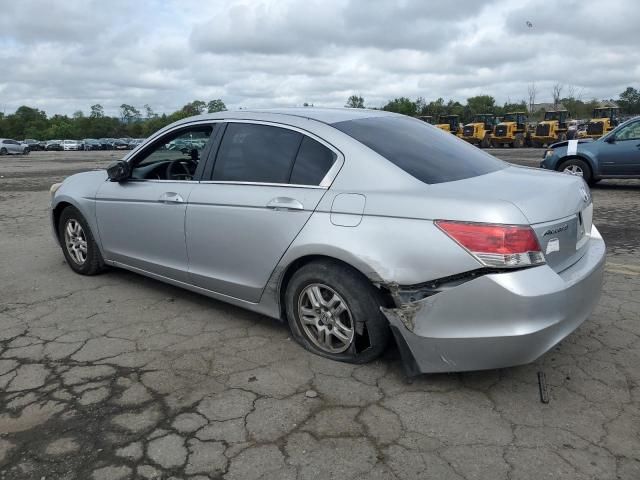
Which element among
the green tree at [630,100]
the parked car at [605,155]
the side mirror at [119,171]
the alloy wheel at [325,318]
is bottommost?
the alloy wheel at [325,318]

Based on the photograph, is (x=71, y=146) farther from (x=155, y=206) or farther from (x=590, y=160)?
(x=155, y=206)

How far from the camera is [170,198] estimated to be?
409 cm

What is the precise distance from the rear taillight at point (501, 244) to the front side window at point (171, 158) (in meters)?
2.34

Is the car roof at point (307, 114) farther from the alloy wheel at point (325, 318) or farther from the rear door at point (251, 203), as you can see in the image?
the alloy wheel at point (325, 318)

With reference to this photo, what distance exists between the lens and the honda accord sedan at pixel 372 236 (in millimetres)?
2721

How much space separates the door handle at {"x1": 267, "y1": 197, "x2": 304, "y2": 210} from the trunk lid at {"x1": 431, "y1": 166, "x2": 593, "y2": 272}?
821 millimetres

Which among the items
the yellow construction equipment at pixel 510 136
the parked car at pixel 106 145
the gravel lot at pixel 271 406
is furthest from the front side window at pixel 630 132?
the parked car at pixel 106 145

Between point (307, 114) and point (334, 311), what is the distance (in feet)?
4.49

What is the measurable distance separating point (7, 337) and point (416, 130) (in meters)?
3.23

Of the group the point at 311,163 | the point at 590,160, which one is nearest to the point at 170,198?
the point at 311,163

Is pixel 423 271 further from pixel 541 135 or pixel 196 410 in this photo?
pixel 541 135

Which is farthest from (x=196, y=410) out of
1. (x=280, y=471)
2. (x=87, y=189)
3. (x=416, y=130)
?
(x=87, y=189)

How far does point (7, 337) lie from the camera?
12.7 ft

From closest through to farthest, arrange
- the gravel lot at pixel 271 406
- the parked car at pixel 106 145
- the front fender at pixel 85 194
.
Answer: the gravel lot at pixel 271 406, the front fender at pixel 85 194, the parked car at pixel 106 145
